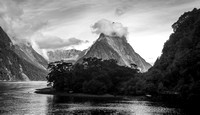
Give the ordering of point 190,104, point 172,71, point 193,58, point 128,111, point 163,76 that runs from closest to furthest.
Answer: point 128,111 < point 190,104 < point 193,58 < point 172,71 < point 163,76

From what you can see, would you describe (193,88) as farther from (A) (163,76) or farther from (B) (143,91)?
(B) (143,91)

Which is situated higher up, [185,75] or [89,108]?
[185,75]

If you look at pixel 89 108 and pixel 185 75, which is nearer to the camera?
pixel 89 108

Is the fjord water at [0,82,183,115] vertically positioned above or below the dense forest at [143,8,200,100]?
below

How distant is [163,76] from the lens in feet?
620

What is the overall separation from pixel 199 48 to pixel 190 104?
38.9 metres

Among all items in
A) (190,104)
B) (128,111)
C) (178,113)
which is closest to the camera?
(178,113)

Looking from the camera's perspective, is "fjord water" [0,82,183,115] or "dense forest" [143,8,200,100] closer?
"fjord water" [0,82,183,115]

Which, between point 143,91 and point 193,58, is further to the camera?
point 143,91

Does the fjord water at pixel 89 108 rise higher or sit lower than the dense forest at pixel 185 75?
lower

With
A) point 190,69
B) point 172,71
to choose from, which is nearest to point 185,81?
point 190,69

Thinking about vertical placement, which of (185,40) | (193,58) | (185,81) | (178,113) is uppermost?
(185,40)

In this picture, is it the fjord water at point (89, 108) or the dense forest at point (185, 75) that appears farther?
the dense forest at point (185, 75)

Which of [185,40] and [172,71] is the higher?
[185,40]
